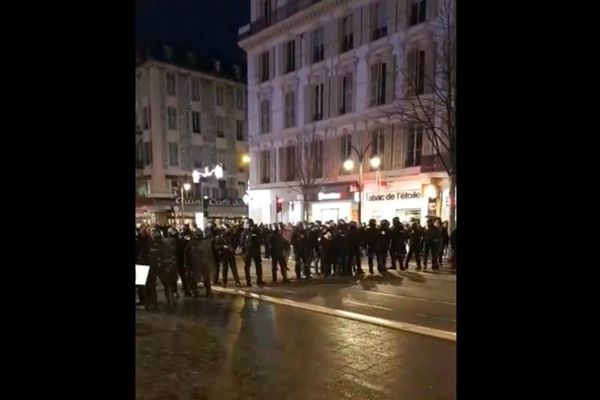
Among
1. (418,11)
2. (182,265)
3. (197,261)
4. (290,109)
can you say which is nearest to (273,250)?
(197,261)

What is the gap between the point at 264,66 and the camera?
114 feet

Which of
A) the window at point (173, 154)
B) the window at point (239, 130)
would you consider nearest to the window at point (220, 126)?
the window at point (239, 130)

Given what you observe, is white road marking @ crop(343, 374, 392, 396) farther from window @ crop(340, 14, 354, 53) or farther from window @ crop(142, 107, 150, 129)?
window @ crop(142, 107, 150, 129)

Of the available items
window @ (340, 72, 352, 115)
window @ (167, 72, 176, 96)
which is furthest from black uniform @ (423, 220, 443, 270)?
window @ (167, 72, 176, 96)

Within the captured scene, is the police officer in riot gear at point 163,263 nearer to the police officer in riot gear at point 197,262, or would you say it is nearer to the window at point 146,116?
the police officer in riot gear at point 197,262

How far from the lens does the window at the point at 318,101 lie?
30.7 meters

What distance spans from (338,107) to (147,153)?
907 inches

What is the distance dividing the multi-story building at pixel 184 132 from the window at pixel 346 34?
1855cm

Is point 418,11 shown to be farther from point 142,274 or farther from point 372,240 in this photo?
point 142,274

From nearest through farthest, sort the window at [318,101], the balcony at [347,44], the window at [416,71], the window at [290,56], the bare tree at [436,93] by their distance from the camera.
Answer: the bare tree at [436,93]
the window at [416,71]
the balcony at [347,44]
the window at [318,101]
the window at [290,56]
